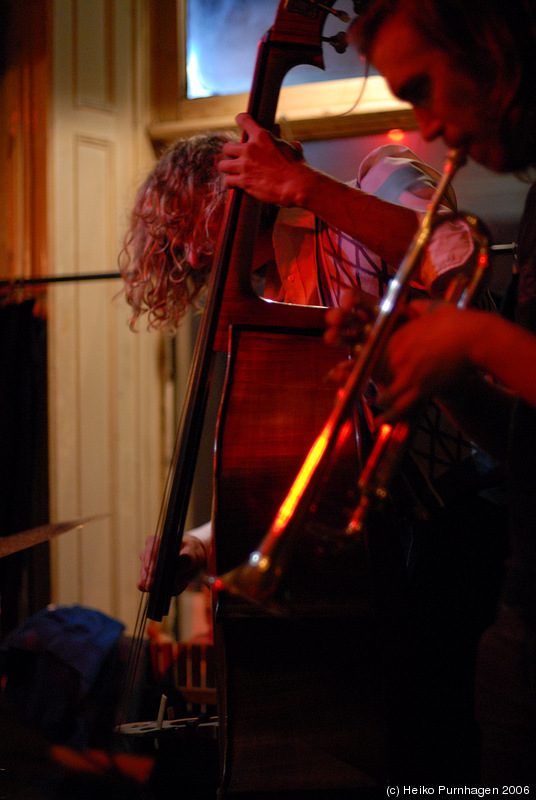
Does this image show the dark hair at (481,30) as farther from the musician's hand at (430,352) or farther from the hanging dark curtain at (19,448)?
the hanging dark curtain at (19,448)

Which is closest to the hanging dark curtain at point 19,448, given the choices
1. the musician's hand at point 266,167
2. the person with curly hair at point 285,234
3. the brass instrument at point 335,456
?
the person with curly hair at point 285,234

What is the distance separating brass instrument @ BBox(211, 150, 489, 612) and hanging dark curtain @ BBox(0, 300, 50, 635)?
183cm

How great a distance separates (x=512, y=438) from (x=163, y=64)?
270 cm

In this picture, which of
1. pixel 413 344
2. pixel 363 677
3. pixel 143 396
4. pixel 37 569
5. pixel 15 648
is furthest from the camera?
pixel 143 396

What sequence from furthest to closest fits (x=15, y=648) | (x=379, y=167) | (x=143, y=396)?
1. (x=143, y=396)
2. (x=15, y=648)
3. (x=379, y=167)

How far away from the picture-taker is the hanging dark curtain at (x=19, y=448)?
2.21 m

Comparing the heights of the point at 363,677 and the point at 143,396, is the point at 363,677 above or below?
below

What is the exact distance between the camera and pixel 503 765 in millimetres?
Result: 666

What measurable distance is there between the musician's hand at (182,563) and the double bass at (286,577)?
93mm

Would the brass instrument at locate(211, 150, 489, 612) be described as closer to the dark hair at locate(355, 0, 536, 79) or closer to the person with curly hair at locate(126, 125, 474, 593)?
the dark hair at locate(355, 0, 536, 79)

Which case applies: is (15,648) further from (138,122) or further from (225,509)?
(138,122)

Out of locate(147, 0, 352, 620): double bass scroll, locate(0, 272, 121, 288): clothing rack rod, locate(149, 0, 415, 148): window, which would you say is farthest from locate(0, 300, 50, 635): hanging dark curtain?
locate(147, 0, 352, 620): double bass scroll

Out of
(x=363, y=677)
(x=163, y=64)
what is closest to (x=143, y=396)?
(x=163, y=64)

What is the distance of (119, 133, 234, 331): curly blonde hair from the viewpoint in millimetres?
1409
